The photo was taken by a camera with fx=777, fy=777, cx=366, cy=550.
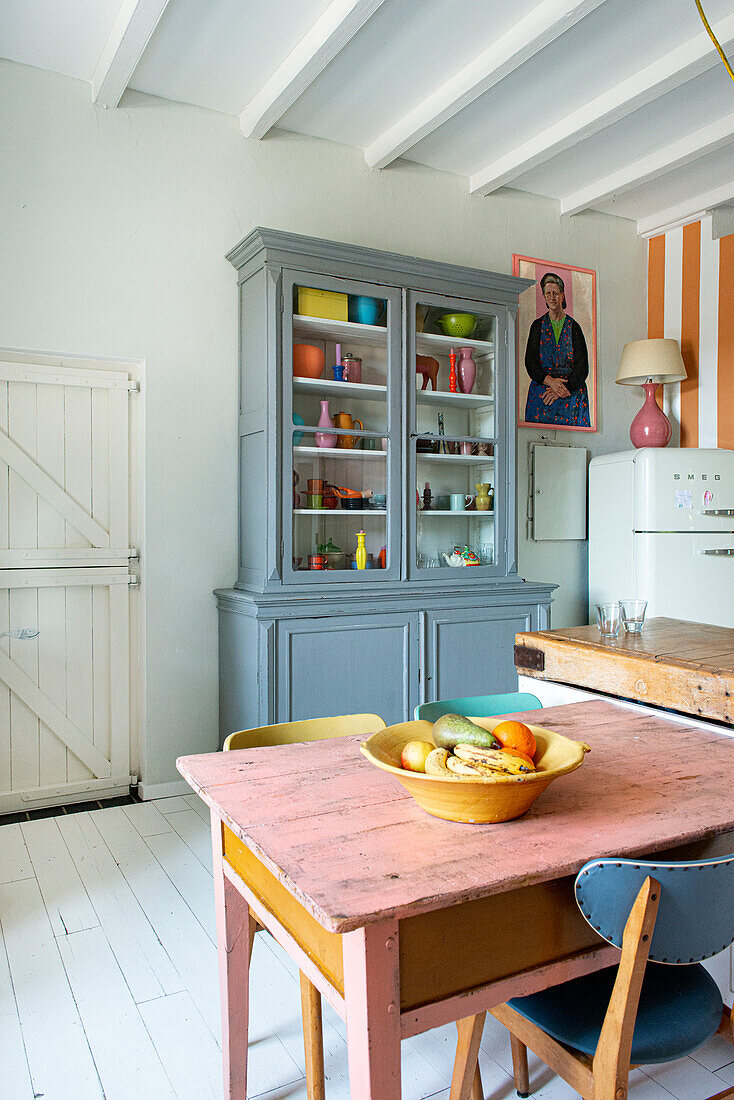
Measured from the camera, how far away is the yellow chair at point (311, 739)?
5.28ft

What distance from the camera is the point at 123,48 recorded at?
9.75 feet

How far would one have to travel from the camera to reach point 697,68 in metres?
3.14

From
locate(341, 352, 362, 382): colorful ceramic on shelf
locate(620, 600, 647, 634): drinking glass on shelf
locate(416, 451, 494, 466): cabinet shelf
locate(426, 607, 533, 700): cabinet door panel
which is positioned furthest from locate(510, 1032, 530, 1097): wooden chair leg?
locate(341, 352, 362, 382): colorful ceramic on shelf

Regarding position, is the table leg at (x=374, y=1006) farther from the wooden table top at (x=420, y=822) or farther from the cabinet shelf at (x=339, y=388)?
the cabinet shelf at (x=339, y=388)

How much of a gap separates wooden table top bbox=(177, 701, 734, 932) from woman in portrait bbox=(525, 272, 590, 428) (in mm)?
3172

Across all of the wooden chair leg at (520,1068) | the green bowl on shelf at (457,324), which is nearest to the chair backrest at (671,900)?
the wooden chair leg at (520,1068)

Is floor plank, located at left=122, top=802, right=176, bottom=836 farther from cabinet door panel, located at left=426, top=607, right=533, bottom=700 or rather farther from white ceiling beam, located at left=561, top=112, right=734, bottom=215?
white ceiling beam, located at left=561, top=112, right=734, bottom=215

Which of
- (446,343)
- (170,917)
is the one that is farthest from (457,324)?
(170,917)

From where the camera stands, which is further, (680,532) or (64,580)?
(680,532)

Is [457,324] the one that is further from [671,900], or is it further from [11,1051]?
[11,1051]

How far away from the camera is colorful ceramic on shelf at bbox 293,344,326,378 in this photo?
348 centimetres

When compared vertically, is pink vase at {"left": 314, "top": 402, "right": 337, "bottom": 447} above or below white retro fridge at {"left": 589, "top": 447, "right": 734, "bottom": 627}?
Answer: above

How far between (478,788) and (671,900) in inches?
12.1

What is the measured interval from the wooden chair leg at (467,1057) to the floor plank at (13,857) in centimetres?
185
